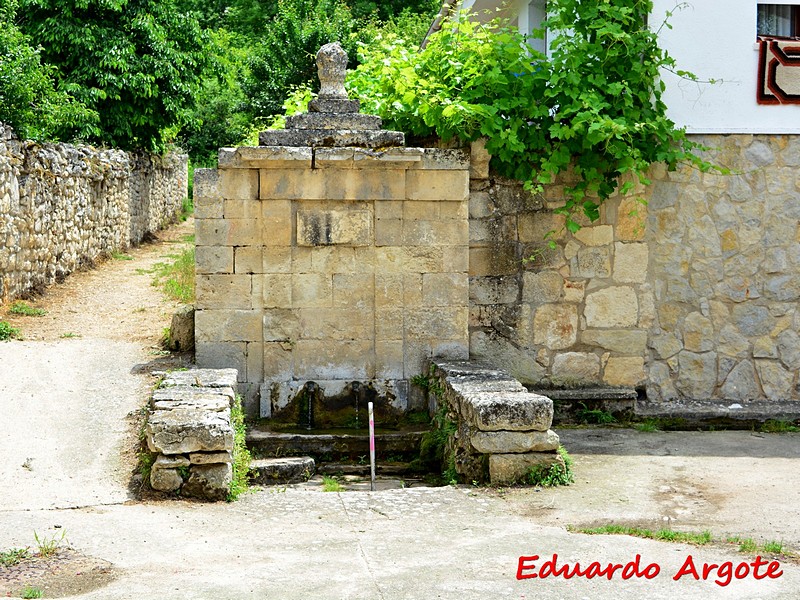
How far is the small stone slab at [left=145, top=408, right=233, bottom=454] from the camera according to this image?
630 cm

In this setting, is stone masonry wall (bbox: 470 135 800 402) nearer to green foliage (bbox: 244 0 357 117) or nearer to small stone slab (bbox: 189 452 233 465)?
small stone slab (bbox: 189 452 233 465)

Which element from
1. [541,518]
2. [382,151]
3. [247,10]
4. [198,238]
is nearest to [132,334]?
[198,238]

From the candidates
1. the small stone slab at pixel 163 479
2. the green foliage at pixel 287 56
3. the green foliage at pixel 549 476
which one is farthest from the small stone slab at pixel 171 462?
the green foliage at pixel 287 56

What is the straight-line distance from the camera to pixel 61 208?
13.7 m

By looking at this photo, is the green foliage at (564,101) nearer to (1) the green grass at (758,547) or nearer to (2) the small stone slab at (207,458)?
(2) the small stone slab at (207,458)

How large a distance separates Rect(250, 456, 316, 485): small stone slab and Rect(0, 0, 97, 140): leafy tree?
711cm

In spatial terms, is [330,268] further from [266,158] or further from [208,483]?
[208,483]

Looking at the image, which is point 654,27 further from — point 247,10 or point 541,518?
point 247,10

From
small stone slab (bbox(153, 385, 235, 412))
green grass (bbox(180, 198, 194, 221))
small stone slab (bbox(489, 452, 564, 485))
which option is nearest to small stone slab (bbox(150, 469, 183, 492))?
small stone slab (bbox(153, 385, 235, 412))

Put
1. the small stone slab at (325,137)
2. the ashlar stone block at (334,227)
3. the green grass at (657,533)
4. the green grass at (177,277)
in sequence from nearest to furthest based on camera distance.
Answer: the green grass at (657,533) < the small stone slab at (325,137) < the ashlar stone block at (334,227) < the green grass at (177,277)

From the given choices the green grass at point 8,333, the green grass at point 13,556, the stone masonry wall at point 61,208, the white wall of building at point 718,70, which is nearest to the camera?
the green grass at point 13,556

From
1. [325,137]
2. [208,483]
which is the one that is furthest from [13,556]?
[325,137]

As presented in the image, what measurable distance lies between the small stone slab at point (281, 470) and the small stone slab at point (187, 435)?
928mm

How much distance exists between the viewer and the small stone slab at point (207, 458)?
6363 mm
